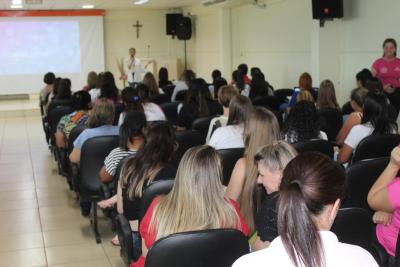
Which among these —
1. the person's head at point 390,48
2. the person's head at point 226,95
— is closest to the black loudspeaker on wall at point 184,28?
the person's head at point 390,48

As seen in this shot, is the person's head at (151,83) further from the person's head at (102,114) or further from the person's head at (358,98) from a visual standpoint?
the person's head at (358,98)

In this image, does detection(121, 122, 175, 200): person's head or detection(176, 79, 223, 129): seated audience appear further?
detection(176, 79, 223, 129): seated audience

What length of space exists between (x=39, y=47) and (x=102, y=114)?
39.0 feet

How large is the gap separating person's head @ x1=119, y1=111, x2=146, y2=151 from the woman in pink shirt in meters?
1.77

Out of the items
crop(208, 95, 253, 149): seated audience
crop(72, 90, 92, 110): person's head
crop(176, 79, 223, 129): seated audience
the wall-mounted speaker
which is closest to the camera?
crop(208, 95, 253, 149): seated audience

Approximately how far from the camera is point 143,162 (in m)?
3.18

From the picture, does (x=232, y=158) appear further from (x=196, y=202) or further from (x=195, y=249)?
(x=195, y=249)

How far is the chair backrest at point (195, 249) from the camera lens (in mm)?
2033

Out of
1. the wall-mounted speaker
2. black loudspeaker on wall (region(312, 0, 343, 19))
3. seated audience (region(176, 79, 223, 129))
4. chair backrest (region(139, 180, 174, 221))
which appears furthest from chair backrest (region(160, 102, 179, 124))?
the wall-mounted speaker

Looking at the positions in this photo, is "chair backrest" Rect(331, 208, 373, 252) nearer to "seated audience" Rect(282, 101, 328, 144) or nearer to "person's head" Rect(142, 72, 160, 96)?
"seated audience" Rect(282, 101, 328, 144)

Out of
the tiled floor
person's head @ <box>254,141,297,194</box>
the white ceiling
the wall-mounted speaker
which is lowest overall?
the tiled floor

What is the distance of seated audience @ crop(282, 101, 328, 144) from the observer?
3.99 m

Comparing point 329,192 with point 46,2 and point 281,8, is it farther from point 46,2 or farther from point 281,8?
point 46,2

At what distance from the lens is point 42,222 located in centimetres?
512
